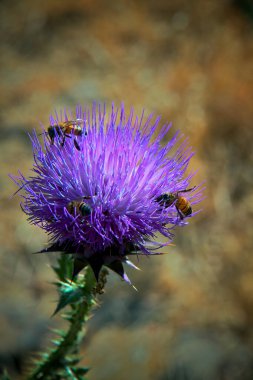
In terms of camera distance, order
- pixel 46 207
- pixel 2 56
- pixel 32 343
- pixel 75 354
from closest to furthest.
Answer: pixel 46 207
pixel 75 354
pixel 32 343
pixel 2 56

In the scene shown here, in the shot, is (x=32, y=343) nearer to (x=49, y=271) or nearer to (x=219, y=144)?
(x=49, y=271)

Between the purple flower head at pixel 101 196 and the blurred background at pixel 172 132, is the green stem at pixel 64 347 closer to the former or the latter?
the purple flower head at pixel 101 196

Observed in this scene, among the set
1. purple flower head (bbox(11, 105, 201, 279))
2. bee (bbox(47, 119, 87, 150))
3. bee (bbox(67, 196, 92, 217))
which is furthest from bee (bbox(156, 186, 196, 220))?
bee (bbox(47, 119, 87, 150))

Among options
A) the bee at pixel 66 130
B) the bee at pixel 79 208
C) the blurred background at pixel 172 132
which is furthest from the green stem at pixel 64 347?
the bee at pixel 66 130

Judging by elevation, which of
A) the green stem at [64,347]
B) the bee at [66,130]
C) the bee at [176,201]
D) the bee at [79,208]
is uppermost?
the bee at [66,130]

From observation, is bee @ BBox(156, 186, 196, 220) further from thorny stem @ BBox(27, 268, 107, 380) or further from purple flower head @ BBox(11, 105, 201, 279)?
thorny stem @ BBox(27, 268, 107, 380)

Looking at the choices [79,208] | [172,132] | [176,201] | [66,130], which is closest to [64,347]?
[79,208]

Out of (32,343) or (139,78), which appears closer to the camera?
(32,343)

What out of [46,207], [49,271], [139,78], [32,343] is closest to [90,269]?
[46,207]
